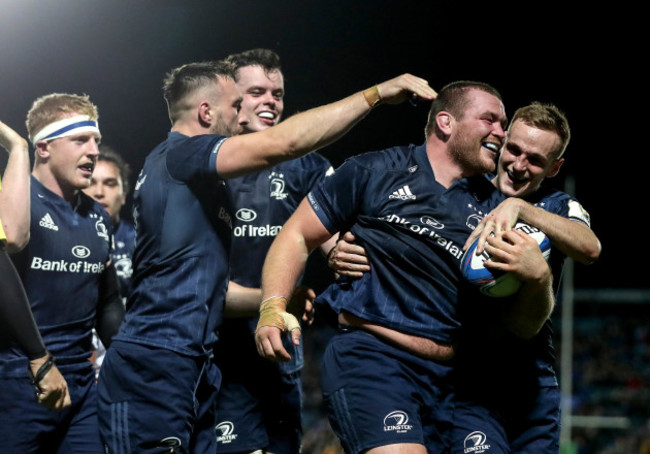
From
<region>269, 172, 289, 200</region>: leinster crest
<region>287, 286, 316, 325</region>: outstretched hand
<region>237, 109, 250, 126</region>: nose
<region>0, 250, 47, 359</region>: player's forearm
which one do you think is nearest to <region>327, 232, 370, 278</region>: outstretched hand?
<region>287, 286, 316, 325</region>: outstretched hand

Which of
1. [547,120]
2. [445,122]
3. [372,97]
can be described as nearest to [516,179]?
[547,120]

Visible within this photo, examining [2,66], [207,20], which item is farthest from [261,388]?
[207,20]

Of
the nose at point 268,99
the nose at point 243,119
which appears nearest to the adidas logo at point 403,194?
the nose at point 243,119

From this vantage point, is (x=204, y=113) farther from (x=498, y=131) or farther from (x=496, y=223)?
(x=496, y=223)

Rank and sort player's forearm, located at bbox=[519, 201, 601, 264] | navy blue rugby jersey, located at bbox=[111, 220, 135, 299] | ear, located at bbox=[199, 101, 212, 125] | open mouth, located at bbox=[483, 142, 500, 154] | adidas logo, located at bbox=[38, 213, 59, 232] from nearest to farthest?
player's forearm, located at bbox=[519, 201, 601, 264] → open mouth, located at bbox=[483, 142, 500, 154] → ear, located at bbox=[199, 101, 212, 125] → adidas logo, located at bbox=[38, 213, 59, 232] → navy blue rugby jersey, located at bbox=[111, 220, 135, 299]

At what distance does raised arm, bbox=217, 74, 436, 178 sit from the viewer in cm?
366

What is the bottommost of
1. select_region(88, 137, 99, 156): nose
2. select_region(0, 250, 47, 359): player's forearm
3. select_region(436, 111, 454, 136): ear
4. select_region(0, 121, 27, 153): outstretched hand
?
select_region(0, 250, 47, 359): player's forearm

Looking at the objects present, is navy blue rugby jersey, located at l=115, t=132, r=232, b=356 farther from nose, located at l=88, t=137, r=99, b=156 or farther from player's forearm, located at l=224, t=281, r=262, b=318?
nose, located at l=88, t=137, r=99, b=156

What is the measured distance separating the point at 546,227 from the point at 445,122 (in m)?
0.73

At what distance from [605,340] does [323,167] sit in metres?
23.5

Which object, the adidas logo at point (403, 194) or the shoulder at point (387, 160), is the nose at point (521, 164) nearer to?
the shoulder at point (387, 160)

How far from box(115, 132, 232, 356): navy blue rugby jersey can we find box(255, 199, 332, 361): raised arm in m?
0.31

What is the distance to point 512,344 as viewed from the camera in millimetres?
4207

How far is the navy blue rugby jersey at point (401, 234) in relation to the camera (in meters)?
3.91
